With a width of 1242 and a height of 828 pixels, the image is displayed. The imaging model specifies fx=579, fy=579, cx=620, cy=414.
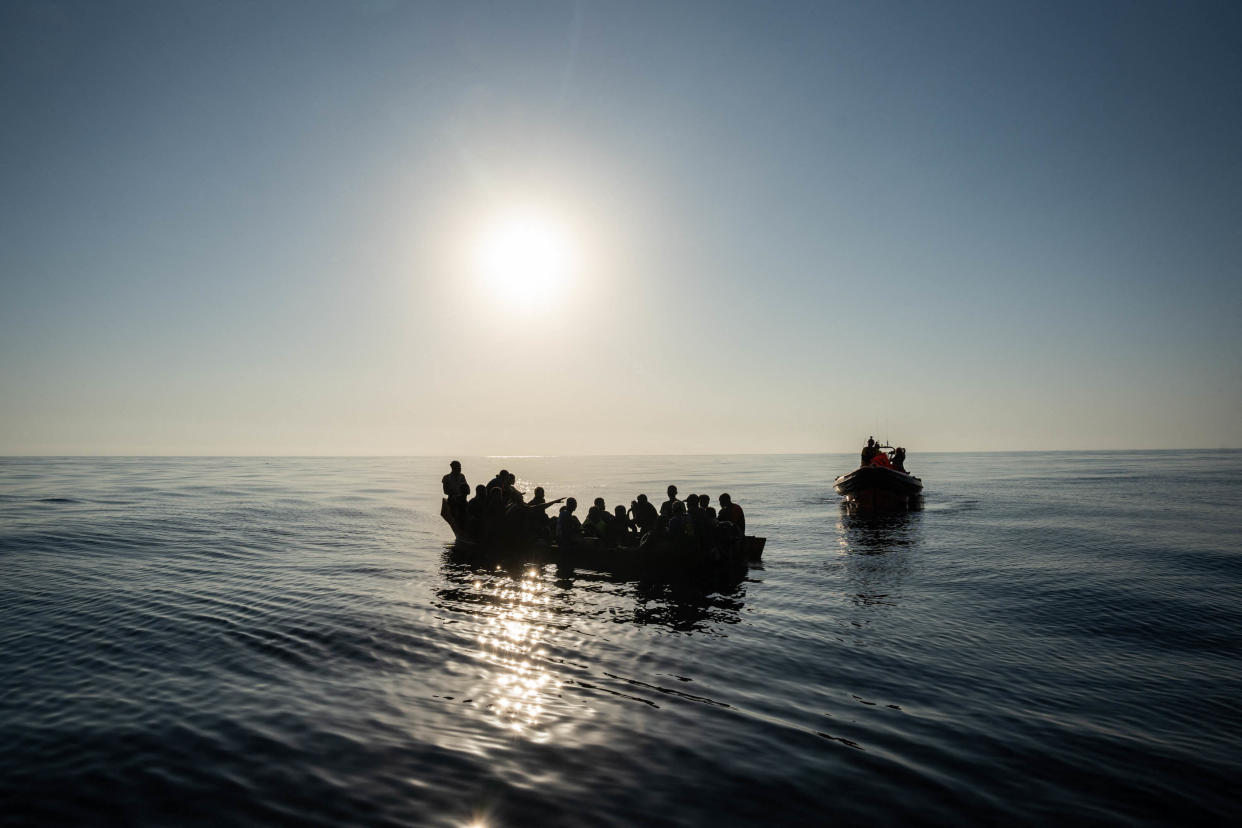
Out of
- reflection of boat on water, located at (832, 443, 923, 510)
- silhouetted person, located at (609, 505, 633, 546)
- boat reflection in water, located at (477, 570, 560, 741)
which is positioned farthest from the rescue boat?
boat reflection in water, located at (477, 570, 560, 741)

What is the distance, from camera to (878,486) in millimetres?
42156

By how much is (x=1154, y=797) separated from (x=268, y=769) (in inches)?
424

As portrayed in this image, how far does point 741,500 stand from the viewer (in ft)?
196

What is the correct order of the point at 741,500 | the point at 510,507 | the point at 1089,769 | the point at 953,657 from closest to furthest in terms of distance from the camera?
the point at 1089,769 < the point at 953,657 < the point at 510,507 < the point at 741,500

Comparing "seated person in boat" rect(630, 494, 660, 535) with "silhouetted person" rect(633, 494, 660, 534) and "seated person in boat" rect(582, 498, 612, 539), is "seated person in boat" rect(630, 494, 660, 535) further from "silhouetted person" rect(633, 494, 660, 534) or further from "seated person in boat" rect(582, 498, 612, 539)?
"seated person in boat" rect(582, 498, 612, 539)

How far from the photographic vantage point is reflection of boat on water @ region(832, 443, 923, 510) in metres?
41.7

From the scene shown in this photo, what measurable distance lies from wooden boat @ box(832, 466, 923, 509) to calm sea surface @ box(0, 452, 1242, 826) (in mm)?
19579

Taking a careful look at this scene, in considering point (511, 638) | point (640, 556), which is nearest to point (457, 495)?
point (640, 556)

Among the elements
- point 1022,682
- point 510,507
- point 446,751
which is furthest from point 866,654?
point 510,507

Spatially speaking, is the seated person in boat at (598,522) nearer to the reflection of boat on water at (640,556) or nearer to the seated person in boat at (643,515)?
the reflection of boat on water at (640,556)

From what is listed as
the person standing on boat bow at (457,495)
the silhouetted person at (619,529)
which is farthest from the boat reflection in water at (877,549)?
the person standing on boat bow at (457,495)

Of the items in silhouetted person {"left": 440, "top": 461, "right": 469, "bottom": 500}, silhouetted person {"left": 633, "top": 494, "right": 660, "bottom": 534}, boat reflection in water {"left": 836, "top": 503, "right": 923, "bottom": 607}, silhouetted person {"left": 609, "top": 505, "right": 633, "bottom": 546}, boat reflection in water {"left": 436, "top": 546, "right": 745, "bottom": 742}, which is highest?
silhouetted person {"left": 440, "top": 461, "right": 469, "bottom": 500}

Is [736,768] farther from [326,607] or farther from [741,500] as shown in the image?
[741,500]

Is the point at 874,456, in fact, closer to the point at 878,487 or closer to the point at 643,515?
the point at 878,487
